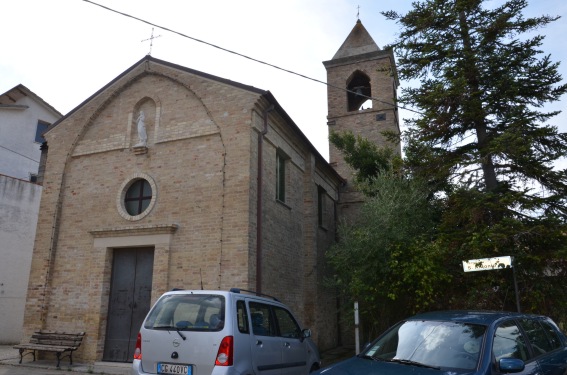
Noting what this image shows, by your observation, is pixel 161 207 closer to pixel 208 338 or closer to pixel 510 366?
pixel 208 338

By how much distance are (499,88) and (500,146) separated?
1.87 meters

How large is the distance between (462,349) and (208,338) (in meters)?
2.98

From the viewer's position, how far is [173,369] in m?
5.47

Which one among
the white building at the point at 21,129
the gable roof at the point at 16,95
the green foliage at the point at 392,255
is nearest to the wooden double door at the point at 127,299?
the green foliage at the point at 392,255

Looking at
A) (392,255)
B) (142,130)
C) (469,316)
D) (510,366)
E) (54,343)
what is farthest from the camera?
(142,130)

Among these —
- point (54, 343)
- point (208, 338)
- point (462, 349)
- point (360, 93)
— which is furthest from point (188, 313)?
point (360, 93)

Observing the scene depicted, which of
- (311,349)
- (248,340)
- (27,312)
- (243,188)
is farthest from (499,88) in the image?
(27,312)

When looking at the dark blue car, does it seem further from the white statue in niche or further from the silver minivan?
the white statue in niche

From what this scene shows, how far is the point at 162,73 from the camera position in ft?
41.2

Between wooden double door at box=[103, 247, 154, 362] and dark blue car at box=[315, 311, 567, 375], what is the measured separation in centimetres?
777

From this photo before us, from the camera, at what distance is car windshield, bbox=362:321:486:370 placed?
413cm

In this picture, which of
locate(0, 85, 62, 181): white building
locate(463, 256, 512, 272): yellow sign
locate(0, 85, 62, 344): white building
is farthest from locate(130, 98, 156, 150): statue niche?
locate(0, 85, 62, 181): white building

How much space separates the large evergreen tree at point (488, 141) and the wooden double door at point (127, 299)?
739 cm

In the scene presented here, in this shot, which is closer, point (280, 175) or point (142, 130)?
point (142, 130)
